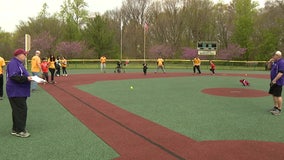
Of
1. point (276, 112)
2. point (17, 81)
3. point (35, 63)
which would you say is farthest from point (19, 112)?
point (35, 63)

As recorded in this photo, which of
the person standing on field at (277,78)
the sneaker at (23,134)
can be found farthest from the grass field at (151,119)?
the person standing on field at (277,78)

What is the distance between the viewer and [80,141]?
6934mm

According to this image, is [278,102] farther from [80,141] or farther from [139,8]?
[139,8]

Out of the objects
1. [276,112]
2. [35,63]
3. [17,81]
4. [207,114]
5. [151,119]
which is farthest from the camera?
[35,63]

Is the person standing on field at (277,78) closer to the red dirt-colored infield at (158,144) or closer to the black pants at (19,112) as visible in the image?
the red dirt-colored infield at (158,144)

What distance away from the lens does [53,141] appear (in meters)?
6.96

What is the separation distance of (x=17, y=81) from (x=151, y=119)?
12.6ft

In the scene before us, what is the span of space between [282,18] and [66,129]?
174 feet

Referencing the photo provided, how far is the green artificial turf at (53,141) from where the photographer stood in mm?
6004

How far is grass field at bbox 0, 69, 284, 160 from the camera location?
6366 millimetres

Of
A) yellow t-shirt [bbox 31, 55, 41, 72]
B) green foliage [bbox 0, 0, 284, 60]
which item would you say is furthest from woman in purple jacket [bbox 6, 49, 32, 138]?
green foliage [bbox 0, 0, 284, 60]

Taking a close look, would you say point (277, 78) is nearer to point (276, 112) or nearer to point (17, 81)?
point (276, 112)

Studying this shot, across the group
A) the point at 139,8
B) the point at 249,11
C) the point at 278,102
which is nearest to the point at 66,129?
the point at 278,102

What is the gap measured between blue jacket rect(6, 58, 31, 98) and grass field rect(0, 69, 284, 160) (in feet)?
3.35
